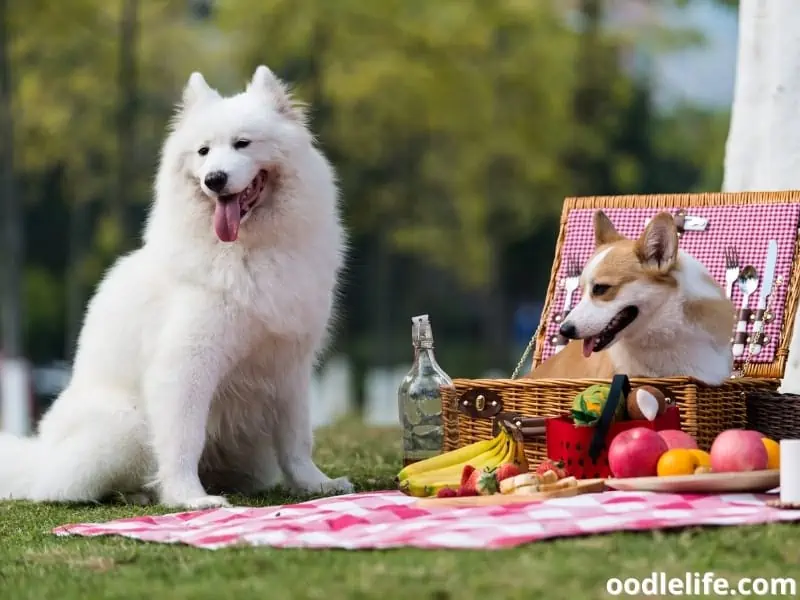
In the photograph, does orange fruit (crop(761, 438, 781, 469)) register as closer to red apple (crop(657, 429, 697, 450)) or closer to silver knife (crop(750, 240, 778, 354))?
red apple (crop(657, 429, 697, 450))

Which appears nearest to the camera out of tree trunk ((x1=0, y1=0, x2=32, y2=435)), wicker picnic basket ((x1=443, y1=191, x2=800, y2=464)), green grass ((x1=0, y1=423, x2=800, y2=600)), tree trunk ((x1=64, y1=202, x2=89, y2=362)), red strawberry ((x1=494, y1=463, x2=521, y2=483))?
green grass ((x1=0, y1=423, x2=800, y2=600))

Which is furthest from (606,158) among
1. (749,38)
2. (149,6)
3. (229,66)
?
(749,38)

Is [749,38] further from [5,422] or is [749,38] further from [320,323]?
[5,422]

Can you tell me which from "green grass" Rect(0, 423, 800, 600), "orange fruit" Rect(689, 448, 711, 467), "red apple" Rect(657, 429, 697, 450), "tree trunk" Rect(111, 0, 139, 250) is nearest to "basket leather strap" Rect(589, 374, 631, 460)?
"red apple" Rect(657, 429, 697, 450)

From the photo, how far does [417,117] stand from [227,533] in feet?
50.7

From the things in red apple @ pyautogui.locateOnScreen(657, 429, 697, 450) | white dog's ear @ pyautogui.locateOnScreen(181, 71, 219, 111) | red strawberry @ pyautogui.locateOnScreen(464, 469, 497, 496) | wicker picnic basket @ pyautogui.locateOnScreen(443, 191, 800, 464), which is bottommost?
red strawberry @ pyautogui.locateOnScreen(464, 469, 497, 496)

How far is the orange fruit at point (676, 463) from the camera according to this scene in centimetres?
403

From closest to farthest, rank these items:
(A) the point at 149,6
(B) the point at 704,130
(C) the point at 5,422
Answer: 1. (C) the point at 5,422
2. (A) the point at 149,6
3. (B) the point at 704,130

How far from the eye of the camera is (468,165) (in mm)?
19281

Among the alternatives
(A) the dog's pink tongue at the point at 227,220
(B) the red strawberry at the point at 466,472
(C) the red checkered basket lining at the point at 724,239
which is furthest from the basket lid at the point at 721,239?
(A) the dog's pink tongue at the point at 227,220

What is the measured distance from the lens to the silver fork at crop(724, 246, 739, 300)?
530cm

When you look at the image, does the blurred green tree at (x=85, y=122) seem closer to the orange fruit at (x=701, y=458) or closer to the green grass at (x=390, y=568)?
the orange fruit at (x=701, y=458)

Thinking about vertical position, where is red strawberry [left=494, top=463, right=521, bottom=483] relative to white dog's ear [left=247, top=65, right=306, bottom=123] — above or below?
below

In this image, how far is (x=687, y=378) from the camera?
4496mm
